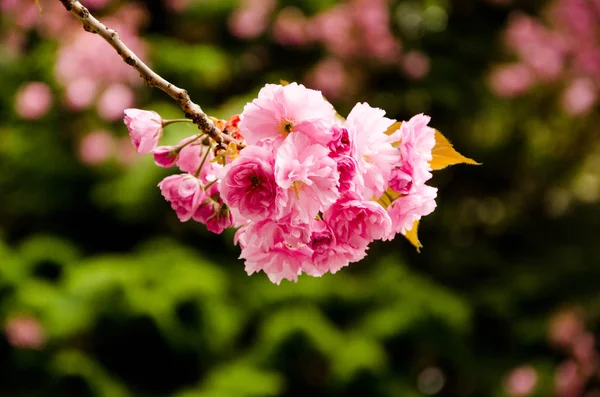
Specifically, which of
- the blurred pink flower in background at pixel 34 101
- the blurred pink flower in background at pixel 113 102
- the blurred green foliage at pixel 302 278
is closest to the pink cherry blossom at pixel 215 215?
the blurred green foliage at pixel 302 278

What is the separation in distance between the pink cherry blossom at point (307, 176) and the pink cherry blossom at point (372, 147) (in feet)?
0.11

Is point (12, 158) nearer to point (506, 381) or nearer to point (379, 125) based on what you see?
point (506, 381)

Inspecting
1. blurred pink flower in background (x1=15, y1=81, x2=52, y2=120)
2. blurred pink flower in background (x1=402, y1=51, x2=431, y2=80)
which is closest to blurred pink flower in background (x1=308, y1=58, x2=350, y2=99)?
blurred pink flower in background (x1=402, y1=51, x2=431, y2=80)

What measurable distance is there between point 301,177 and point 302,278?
6.82 feet

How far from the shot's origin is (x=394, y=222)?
2.15 ft

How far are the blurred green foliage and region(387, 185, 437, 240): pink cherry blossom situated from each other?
65.0 inches

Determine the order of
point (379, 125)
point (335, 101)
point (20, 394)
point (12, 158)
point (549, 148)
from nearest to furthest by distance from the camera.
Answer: point (379, 125)
point (20, 394)
point (12, 158)
point (335, 101)
point (549, 148)

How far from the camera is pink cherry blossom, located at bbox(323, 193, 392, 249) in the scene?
23.7 inches

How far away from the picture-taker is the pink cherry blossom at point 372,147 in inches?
23.6

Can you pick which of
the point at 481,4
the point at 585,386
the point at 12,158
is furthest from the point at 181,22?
the point at 585,386

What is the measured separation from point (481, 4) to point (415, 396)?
5.81 ft

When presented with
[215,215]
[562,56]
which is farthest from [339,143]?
[562,56]

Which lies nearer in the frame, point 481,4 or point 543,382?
point 543,382

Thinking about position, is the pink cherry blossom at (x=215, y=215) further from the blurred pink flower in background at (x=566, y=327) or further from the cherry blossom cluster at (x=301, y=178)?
the blurred pink flower in background at (x=566, y=327)
